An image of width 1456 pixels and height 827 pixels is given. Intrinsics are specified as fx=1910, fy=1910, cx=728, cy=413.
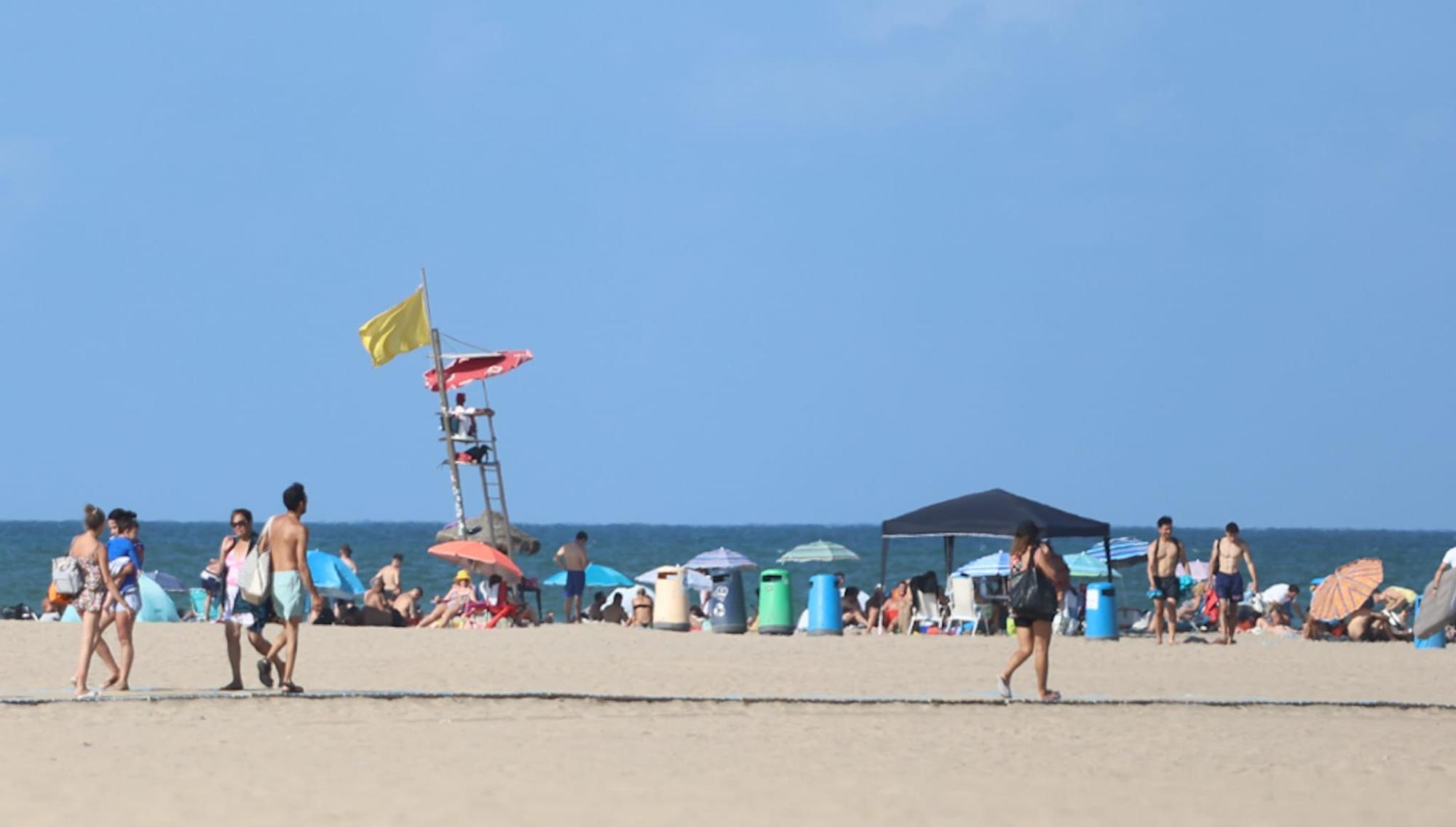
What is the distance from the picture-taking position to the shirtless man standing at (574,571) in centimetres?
2420

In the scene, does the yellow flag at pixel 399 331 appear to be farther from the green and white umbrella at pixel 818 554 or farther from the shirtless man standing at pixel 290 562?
the shirtless man standing at pixel 290 562

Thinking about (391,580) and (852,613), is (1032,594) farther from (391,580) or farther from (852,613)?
(391,580)

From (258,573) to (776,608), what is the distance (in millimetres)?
10272

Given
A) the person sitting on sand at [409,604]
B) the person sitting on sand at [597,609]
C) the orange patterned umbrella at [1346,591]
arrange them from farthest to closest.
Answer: the person sitting on sand at [597,609]
the person sitting on sand at [409,604]
the orange patterned umbrella at [1346,591]

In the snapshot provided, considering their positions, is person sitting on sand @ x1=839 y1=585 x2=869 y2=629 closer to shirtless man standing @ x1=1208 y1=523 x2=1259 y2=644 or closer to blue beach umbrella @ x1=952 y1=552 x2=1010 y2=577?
blue beach umbrella @ x1=952 y1=552 x2=1010 y2=577

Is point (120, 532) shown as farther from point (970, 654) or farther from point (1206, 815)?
point (970, 654)

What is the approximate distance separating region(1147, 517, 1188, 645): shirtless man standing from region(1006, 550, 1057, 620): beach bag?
7.52 m

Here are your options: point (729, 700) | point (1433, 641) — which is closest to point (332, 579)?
point (729, 700)

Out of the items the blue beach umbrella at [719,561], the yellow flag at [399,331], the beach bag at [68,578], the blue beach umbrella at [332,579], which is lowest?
the beach bag at [68,578]

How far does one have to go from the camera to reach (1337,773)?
9430 mm

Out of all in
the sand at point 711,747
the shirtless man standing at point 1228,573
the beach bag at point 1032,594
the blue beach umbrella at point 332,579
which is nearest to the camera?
the sand at point 711,747

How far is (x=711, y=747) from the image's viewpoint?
10016 mm

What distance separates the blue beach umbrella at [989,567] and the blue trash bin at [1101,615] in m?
2.27

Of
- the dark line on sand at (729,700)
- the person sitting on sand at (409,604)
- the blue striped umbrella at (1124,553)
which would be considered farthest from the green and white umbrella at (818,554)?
the dark line on sand at (729,700)
